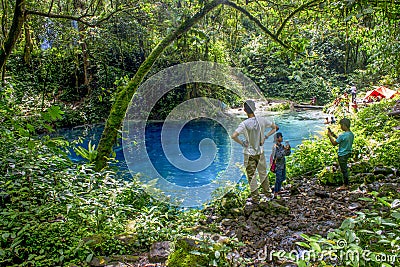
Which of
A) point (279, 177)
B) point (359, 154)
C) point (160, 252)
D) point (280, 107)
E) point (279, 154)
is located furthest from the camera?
point (280, 107)

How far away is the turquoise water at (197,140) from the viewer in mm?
10250

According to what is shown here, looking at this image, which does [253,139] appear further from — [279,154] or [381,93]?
[381,93]

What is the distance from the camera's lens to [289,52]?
5.75 meters

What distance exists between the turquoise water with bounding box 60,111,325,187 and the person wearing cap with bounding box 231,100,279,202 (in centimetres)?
382

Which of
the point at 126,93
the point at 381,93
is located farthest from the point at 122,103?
the point at 381,93

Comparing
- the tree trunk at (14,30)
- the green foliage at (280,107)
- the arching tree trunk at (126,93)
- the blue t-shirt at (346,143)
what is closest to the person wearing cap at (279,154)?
the blue t-shirt at (346,143)

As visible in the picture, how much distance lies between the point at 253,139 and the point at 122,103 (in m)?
2.77

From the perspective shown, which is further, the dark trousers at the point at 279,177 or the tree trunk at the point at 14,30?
the dark trousers at the point at 279,177

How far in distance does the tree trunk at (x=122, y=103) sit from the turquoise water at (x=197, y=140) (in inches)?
139

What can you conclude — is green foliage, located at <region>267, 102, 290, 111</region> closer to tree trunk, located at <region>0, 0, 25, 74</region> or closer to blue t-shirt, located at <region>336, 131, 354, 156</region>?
blue t-shirt, located at <region>336, 131, 354, 156</region>

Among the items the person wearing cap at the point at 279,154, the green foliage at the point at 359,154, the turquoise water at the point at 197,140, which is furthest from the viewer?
the turquoise water at the point at 197,140

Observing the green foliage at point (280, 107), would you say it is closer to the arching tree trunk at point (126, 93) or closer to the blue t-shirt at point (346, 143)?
the arching tree trunk at point (126, 93)

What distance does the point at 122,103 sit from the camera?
5977mm

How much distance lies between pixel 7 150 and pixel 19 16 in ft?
5.96
